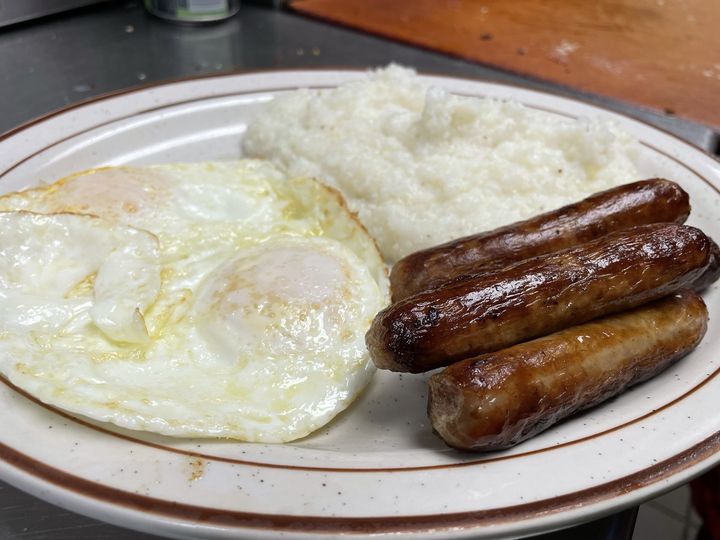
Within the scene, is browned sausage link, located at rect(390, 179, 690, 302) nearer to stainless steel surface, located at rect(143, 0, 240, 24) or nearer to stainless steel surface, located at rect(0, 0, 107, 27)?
stainless steel surface, located at rect(143, 0, 240, 24)

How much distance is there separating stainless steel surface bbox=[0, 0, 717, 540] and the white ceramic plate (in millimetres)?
2106

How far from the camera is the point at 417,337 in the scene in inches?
57.7

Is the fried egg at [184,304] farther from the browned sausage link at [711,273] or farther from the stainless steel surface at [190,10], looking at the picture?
the stainless steel surface at [190,10]

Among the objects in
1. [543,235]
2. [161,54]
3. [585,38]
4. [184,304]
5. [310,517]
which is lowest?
[161,54]

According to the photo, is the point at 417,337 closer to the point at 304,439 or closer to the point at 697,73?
the point at 304,439

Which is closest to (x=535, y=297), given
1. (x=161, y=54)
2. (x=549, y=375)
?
(x=549, y=375)

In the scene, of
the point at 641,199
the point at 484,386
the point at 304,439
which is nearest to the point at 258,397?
the point at 304,439

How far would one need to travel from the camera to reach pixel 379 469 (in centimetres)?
136

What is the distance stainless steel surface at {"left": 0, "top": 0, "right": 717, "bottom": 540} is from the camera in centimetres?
367

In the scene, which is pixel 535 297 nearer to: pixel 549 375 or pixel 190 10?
pixel 549 375

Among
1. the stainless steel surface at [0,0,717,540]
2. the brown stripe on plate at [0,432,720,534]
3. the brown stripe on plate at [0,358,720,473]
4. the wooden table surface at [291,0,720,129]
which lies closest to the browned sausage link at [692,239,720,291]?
the brown stripe on plate at [0,358,720,473]

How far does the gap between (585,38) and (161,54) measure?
9.31 ft

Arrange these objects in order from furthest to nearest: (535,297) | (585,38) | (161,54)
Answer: (585,38), (161,54), (535,297)

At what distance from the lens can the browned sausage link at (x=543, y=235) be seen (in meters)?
1.81
